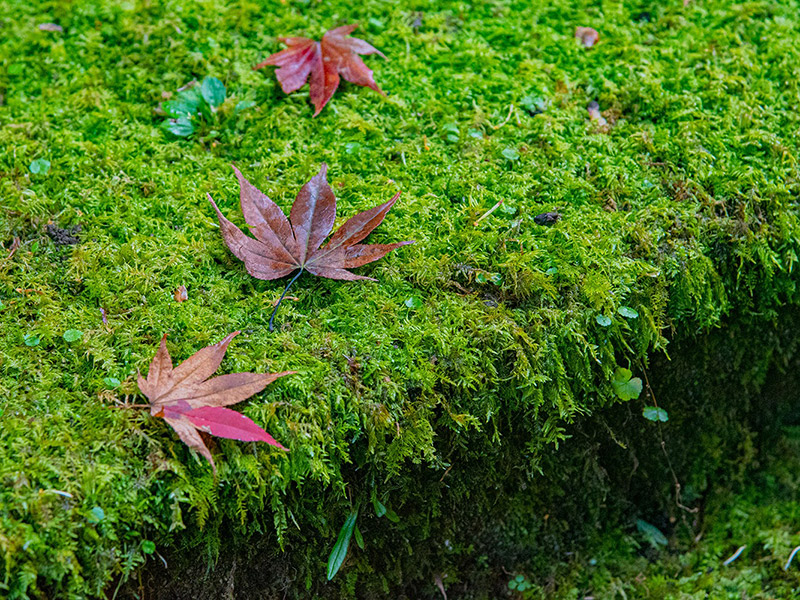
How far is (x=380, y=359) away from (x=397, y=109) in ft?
4.37

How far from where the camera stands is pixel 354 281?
2262 mm

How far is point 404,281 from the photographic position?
2273 mm

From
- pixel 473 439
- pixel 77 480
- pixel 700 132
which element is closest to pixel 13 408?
pixel 77 480

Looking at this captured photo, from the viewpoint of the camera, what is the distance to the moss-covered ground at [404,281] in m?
1.87

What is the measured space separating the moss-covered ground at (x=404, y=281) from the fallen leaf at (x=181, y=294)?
42mm

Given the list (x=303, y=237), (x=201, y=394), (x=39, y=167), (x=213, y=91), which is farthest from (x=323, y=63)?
(x=201, y=394)

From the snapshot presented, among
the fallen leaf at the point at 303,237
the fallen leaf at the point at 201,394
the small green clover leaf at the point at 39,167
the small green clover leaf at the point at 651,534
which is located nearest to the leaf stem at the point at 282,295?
the fallen leaf at the point at 303,237

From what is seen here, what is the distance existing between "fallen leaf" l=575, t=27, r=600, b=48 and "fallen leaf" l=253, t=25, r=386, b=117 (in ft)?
3.28

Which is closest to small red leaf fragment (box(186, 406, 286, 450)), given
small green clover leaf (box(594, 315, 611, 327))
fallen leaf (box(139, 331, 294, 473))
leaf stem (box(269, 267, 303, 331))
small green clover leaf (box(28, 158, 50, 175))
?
fallen leaf (box(139, 331, 294, 473))

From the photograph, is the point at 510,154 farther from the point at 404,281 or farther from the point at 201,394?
the point at 201,394

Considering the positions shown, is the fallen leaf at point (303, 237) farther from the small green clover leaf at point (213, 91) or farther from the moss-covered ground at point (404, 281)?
the small green clover leaf at point (213, 91)

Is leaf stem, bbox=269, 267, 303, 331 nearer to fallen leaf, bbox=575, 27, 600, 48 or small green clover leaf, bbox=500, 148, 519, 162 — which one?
small green clover leaf, bbox=500, 148, 519, 162

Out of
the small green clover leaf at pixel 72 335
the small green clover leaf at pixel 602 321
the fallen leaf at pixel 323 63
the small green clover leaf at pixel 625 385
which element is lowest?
the small green clover leaf at pixel 625 385

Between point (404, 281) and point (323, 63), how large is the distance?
134 cm
